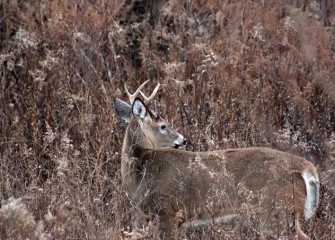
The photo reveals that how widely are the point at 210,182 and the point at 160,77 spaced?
287cm

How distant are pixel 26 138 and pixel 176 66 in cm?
162

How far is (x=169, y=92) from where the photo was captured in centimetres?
870

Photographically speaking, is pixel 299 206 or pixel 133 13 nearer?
pixel 299 206

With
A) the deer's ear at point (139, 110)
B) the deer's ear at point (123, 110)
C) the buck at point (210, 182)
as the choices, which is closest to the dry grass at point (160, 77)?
the buck at point (210, 182)

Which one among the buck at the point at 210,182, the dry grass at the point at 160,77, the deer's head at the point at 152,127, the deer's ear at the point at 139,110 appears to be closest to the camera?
the buck at the point at 210,182

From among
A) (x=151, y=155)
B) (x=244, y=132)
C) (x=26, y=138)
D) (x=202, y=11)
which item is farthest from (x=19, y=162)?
(x=202, y=11)

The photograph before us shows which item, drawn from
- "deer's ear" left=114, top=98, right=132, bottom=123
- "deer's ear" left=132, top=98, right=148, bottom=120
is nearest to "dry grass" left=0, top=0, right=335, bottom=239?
"deer's ear" left=114, top=98, right=132, bottom=123

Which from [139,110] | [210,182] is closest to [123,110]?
[139,110]

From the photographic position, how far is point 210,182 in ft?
21.9

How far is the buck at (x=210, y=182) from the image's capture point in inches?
241

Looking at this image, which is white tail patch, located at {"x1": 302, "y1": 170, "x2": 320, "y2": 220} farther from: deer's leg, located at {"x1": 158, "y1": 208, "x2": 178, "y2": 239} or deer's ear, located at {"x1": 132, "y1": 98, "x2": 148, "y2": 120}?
deer's ear, located at {"x1": 132, "y1": 98, "x2": 148, "y2": 120}

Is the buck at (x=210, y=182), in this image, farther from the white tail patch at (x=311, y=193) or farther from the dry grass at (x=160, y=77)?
the dry grass at (x=160, y=77)

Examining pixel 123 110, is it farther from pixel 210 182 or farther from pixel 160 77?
pixel 160 77

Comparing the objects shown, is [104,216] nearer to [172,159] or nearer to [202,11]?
[172,159]
